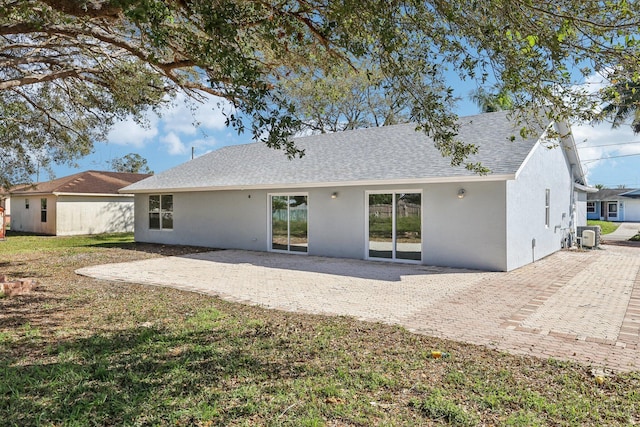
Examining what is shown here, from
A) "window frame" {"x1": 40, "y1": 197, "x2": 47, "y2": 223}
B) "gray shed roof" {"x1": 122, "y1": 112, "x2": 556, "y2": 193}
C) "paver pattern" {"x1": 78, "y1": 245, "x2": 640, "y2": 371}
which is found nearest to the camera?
"paver pattern" {"x1": 78, "y1": 245, "x2": 640, "y2": 371}

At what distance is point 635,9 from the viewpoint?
4312mm

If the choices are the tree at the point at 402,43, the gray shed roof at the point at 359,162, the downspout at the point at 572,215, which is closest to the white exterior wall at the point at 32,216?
the gray shed roof at the point at 359,162

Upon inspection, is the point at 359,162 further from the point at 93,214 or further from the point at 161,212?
the point at 93,214

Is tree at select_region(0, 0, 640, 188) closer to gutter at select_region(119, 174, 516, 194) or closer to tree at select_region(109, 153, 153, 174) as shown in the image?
gutter at select_region(119, 174, 516, 194)

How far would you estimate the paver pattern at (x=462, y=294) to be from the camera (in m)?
5.42

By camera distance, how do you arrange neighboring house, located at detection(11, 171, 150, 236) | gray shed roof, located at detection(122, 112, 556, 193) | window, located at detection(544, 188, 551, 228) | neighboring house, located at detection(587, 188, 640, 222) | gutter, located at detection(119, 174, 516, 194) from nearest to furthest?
gutter, located at detection(119, 174, 516, 194)
gray shed roof, located at detection(122, 112, 556, 193)
window, located at detection(544, 188, 551, 228)
neighboring house, located at detection(11, 171, 150, 236)
neighboring house, located at detection(587, 188, 640, 222)

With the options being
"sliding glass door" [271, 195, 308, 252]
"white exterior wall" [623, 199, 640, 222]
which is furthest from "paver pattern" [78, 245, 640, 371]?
"white exterior wall" [623, 199, 640, 222]

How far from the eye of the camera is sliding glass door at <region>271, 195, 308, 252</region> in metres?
14.8

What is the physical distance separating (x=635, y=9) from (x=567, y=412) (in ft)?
13.8

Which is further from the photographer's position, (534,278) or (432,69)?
(534,278)

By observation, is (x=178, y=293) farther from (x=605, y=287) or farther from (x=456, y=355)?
(x=605, y=287)

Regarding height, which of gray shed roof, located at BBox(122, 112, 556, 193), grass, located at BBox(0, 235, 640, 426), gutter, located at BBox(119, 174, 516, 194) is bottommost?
grass, located at BBox(0, 235, 640, 426)

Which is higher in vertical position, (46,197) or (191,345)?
(46,197)

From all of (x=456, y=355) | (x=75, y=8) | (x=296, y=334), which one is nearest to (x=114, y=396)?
(x=296, y=334)
